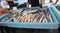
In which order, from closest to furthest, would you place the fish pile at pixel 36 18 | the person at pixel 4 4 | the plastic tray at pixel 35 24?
the plastic tray at pixel 35 24, the fish pile at pixel 36 18, the person at pixel 4 4

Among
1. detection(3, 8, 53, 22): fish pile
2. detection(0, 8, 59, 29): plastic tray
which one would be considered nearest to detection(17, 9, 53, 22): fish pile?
detection(3, 8, 53, 22): fish pile

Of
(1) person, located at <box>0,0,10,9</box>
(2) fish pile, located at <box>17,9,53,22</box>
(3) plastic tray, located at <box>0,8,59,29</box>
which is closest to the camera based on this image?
(3) plastic tray, located at <box>0,8,59,29</box>

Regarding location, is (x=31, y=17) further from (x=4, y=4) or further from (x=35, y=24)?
(x=4, y=4)

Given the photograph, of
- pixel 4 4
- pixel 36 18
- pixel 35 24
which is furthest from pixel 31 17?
pixel 4 4

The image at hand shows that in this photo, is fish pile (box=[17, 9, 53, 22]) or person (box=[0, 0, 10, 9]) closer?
fish pile (box=[17, 9, 53, 22])

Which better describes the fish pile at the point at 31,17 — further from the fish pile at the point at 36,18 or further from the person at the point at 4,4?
the person at the point at 4,4

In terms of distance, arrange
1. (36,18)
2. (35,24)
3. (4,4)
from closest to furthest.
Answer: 1. (35,24)
2. (36,18)
3. (4,4)

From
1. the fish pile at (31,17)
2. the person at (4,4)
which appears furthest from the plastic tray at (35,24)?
the person at (4,4)

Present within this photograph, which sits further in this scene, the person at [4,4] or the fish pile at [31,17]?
the person at [4,4]

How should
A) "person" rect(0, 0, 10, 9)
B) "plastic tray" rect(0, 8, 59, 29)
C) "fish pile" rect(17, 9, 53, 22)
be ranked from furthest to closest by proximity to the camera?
"person" rect(0, 0, 10, 9) < "fish pile" rect(17, 9, 53, 22) < "plastic tray" rect(0, 8, 59, 29)

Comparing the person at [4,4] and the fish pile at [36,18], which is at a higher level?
the person at [4,4]

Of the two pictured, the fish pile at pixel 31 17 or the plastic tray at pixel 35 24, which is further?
the fish pile at pixel 31 17

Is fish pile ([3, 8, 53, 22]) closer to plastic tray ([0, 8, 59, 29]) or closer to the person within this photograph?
plastic tray ([0, 8, 59, 29])

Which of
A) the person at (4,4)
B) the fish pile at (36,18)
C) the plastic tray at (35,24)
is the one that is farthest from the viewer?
the person at (4,4)
